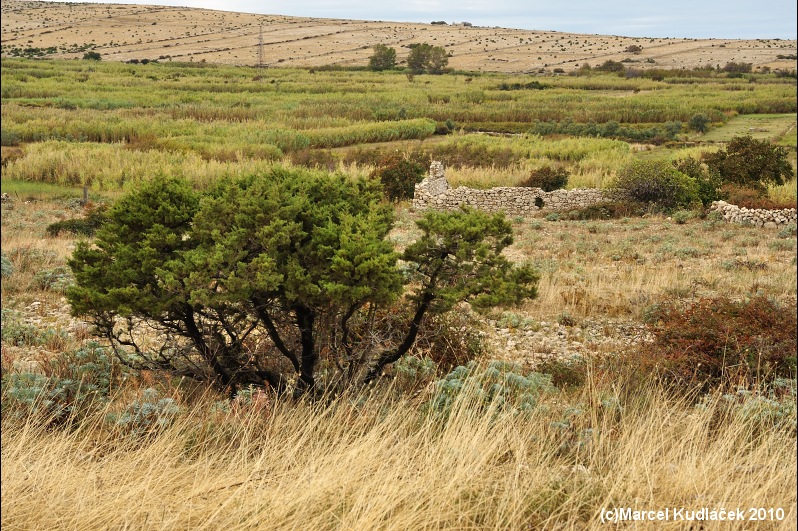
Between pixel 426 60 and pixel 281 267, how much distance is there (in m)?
93.1

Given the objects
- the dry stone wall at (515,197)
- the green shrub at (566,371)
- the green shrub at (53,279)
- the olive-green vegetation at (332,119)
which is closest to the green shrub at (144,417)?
the green shrub at (566,371)

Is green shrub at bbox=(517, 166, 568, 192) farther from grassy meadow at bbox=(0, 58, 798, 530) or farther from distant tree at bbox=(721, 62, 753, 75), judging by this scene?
distant tree at bbox=(721, 62, 753, 75)

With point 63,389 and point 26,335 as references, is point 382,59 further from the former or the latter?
point 63,389

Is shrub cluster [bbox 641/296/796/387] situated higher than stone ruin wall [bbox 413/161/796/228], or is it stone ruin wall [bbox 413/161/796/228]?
stone ruin wall [bbox 413/161/796/228]

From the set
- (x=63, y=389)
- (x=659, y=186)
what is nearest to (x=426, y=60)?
(x=659, y=186)

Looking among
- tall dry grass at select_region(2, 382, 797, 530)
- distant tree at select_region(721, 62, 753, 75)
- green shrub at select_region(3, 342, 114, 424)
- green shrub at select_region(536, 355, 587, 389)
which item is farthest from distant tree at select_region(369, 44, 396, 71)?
tall dry grass at select_region(2, 382, 797, 530)

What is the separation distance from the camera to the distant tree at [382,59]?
96000 millimetres

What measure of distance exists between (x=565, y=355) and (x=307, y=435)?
4.37m

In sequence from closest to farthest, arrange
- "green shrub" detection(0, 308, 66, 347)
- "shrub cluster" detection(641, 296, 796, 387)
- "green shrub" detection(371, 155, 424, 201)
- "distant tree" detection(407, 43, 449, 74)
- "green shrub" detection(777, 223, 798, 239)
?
"shrub cluster" detection(641, 296, 796, 387) < "green shrub" detection(0, 308, 66, 347) < "green shrub" detection(777, 223, 798, 239) < "green shrub" detection(371, 155, 424, 201) < "distant tree" detection(407, 43, 449, 74)

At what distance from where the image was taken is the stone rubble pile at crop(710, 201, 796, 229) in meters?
17.9

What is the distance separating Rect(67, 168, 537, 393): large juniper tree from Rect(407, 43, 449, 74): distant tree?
298 feet

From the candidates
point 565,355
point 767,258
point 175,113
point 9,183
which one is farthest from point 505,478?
point 175,113

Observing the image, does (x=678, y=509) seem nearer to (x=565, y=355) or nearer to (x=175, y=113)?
(x=565, y=355)

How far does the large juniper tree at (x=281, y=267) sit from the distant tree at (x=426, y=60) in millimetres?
90824
